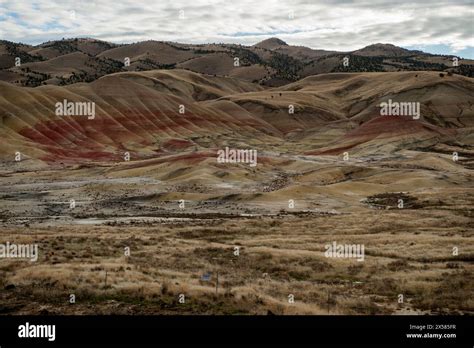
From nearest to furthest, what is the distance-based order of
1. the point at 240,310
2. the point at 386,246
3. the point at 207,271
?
the point at 240,310 → the point at 207,271 → the point at 386,246

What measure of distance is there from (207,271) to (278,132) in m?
166

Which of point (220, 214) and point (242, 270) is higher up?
point (220, 214)

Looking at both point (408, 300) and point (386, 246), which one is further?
point (386, 246)

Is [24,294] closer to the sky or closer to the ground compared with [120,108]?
closer to the ground

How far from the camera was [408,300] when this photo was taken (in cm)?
2266

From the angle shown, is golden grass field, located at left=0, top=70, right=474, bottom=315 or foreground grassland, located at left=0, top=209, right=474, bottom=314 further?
golden grass field, located at left=0, top=70, right=474, bottom=315

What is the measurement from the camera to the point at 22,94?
143750 mm

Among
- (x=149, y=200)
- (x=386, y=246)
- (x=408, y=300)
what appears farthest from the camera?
(x=149, y=200)

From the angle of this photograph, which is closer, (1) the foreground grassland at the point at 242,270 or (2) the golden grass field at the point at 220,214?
(1) the foreground grassland at the point at 242,270

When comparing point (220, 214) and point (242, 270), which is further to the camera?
point (220, 214)

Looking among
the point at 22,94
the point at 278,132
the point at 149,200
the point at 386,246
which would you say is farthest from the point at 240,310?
the point at 278,132
